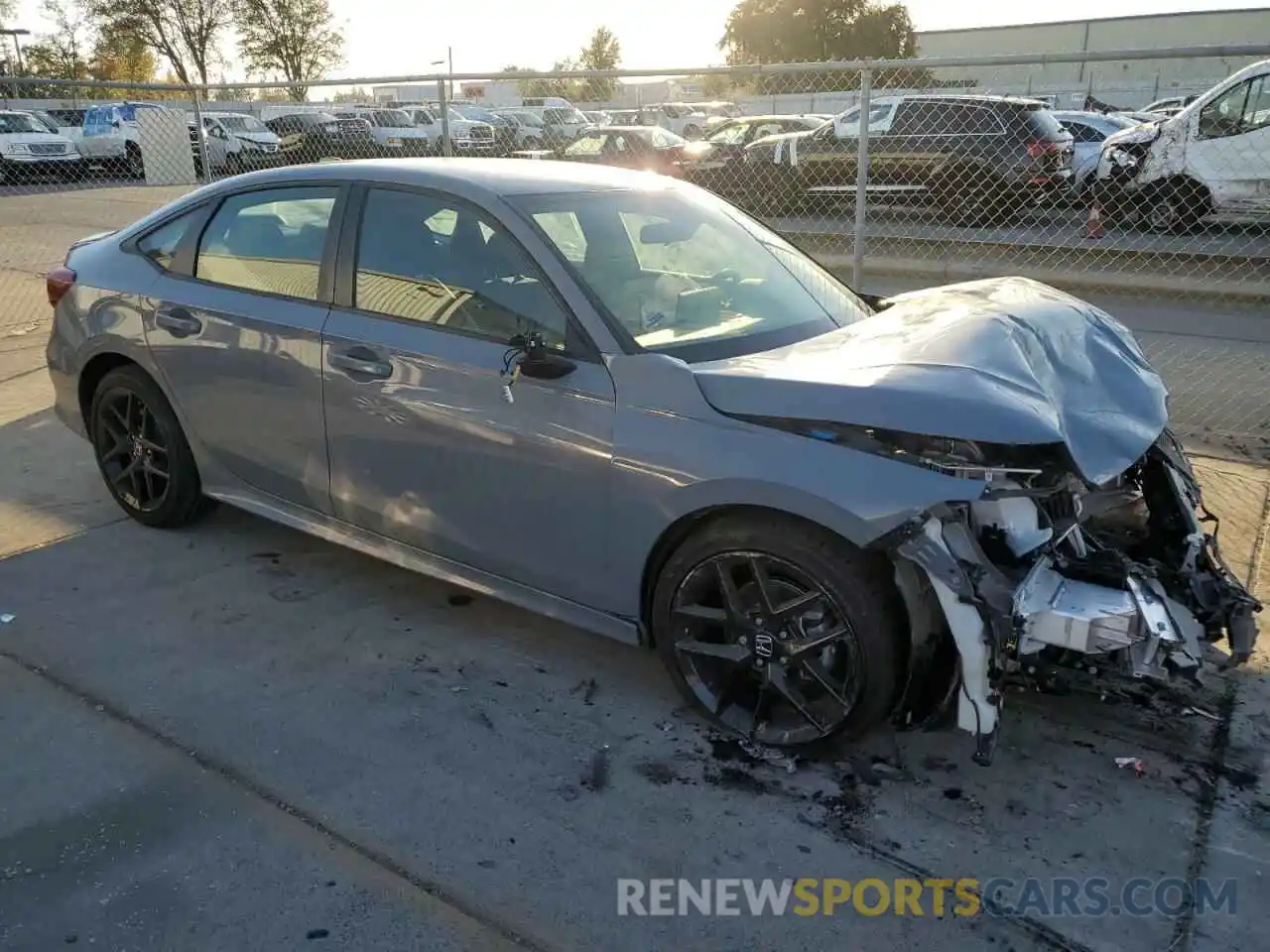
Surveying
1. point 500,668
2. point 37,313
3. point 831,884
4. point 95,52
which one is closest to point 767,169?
point 37,313

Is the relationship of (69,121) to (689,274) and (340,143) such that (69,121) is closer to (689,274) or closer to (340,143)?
(340,143)

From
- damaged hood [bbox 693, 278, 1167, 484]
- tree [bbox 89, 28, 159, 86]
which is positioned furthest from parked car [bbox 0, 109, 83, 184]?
tree [bbox 89, 28, 159, 86]

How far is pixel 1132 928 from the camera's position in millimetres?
2484

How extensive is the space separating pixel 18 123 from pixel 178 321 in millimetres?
26554

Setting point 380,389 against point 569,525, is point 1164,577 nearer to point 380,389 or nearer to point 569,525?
point 569,525

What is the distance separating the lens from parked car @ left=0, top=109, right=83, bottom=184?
2467 centimetres

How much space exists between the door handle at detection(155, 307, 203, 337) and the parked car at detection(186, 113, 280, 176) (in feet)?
40.3

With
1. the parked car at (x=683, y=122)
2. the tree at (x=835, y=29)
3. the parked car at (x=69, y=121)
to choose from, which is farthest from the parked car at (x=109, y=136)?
the tree at (x=835, y=29)

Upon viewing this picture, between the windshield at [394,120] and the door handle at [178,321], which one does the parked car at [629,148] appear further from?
the door handle at [178,321]

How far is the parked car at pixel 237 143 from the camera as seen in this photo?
58.4 ft

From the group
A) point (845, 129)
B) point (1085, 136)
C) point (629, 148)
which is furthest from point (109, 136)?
point (1085, 136)

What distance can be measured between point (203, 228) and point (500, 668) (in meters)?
2.32

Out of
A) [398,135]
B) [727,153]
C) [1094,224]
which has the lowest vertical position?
[1094,224]

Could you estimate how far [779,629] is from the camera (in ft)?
9.91
